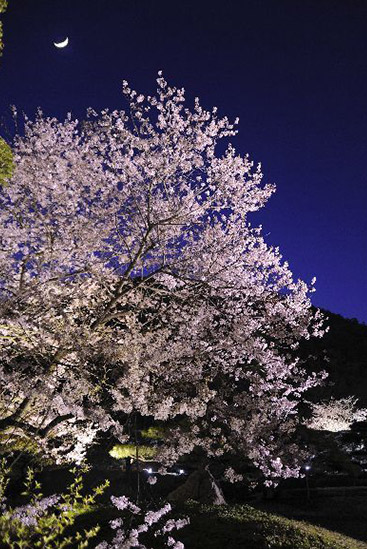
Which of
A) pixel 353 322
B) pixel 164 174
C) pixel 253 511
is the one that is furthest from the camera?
pixel 353 322

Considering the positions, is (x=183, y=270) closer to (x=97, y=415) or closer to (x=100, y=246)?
(x=100, y=246)

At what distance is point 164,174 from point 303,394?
2349cm

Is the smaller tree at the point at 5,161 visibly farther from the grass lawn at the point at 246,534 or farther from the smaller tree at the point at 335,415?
the smaller tree at the point at 335,415

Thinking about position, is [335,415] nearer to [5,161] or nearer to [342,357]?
[342,357]

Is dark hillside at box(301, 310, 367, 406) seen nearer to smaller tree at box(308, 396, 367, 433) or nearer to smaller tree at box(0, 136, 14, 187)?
smaller tree at box(308, 396, 367, 433)

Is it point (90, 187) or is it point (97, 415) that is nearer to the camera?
point (97, 415)

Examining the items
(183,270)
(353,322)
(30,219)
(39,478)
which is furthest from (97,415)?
(353,322)

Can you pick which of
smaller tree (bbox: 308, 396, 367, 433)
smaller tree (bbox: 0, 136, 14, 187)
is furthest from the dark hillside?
smaller tree (bbox: 0, 136, 14, 187)

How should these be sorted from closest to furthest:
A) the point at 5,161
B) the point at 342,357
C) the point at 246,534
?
the point at 246,534 < the point at 5,161 < the point at 342,357

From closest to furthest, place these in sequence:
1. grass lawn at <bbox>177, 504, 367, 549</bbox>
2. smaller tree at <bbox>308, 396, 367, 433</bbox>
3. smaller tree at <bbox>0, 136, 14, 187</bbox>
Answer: grass lawn at <bbox>177, 504, 367, 549</bbox> < smaller tree at <bbox>0, 136, 14, 187</bbox> < smaller tree at <bbox>308, 396, 367, 433</bbox>

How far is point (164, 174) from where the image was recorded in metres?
10.3

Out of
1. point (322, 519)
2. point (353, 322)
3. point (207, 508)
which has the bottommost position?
point (322, 519)

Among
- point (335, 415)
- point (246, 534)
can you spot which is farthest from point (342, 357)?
point (246, 534)

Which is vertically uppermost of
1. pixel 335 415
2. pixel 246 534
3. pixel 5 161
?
pixel 5 161
